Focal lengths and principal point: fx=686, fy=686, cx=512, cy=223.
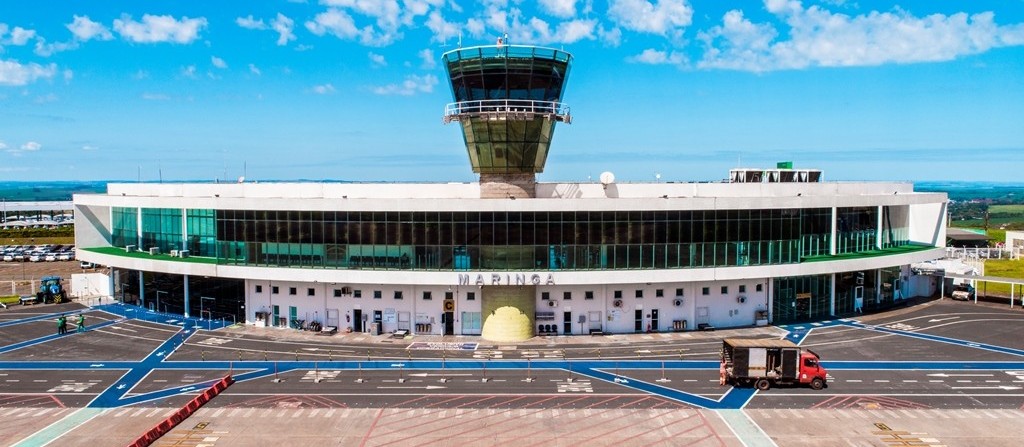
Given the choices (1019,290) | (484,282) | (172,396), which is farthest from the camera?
(1019,290)

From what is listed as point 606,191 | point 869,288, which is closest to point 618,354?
point 606,191

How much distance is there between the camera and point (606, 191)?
206 ft

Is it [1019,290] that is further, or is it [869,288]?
[1019,290]

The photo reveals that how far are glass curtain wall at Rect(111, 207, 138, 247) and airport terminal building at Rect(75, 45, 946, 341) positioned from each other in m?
8.55

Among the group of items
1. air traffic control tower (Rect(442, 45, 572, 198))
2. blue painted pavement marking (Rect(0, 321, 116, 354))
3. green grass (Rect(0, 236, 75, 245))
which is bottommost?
blue painted pavement marking (Rect(0, 321, 116, 354))

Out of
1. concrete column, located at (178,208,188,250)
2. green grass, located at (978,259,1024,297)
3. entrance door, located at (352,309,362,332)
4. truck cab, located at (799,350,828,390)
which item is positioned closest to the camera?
truck cab, located at (799,350,828,390)

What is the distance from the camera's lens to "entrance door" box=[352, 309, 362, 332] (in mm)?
61094

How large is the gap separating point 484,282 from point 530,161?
11.7m

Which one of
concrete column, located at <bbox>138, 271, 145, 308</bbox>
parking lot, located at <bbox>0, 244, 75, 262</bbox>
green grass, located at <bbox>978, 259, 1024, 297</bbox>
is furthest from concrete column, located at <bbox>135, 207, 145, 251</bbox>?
green grass, located at <bbox>978, 259, 1024, 297</bbox>

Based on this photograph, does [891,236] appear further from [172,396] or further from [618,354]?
[172,396]

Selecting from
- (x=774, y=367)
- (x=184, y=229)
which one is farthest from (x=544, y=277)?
(x=184, y=229)

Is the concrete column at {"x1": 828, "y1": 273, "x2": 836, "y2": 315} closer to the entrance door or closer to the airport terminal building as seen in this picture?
the airport terminal building

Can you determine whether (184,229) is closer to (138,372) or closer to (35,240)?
(138,372)

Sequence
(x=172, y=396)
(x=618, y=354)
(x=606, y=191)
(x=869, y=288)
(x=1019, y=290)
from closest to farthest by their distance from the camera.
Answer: (x=172, y=396), (x=618, y=354), (x=606, y=191), (x=869, y=288), (x=1019, y=290)
